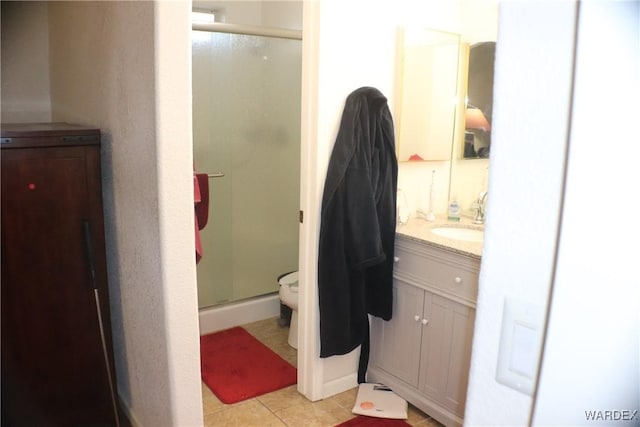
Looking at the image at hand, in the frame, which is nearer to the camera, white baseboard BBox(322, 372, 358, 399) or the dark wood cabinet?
the dark wood cabinet

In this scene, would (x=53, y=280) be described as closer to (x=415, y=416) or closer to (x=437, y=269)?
(x=437, y=269)

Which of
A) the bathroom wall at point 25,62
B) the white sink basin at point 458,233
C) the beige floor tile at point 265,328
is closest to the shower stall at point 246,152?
the beige floor tile at point 265,328

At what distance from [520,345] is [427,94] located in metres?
2.08

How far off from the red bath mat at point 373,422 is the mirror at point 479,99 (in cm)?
144

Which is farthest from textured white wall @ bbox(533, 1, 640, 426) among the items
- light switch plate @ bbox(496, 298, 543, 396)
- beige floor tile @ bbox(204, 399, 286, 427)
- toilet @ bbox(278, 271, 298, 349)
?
toilet @ bbox(278, 271, 298, 349)

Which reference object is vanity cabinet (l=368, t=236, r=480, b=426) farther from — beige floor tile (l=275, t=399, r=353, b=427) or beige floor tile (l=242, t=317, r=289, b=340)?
beige floor tile (l=242, t=317, r=289, b=340)

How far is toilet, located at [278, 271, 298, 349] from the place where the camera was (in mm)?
2913

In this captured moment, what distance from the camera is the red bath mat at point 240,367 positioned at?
2.54 meters

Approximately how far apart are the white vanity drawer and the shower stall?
4.32ft

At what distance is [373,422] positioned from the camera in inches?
89.4

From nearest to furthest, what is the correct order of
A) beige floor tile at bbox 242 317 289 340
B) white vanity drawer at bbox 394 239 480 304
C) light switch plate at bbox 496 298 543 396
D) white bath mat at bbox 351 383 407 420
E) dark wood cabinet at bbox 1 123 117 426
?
light switch plate at bbox 496 298 543 396, dark wood cabinet at bbox 1 123 117 426, white vanity drawer at bbox 394 239 480 304, white bath mat at bbox 351 383 407 420, beige floor tile at bbox 242 317 289 340

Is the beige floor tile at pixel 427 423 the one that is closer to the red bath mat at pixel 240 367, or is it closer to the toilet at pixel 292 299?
the red bath mat at pixel 240 367

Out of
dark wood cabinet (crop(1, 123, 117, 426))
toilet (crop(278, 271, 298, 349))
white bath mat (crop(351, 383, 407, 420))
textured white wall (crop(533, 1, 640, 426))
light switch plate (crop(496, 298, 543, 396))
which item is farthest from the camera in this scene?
toilet (crop(278, 271, 298, 349))

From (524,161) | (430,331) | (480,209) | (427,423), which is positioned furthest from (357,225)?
(524,161)
